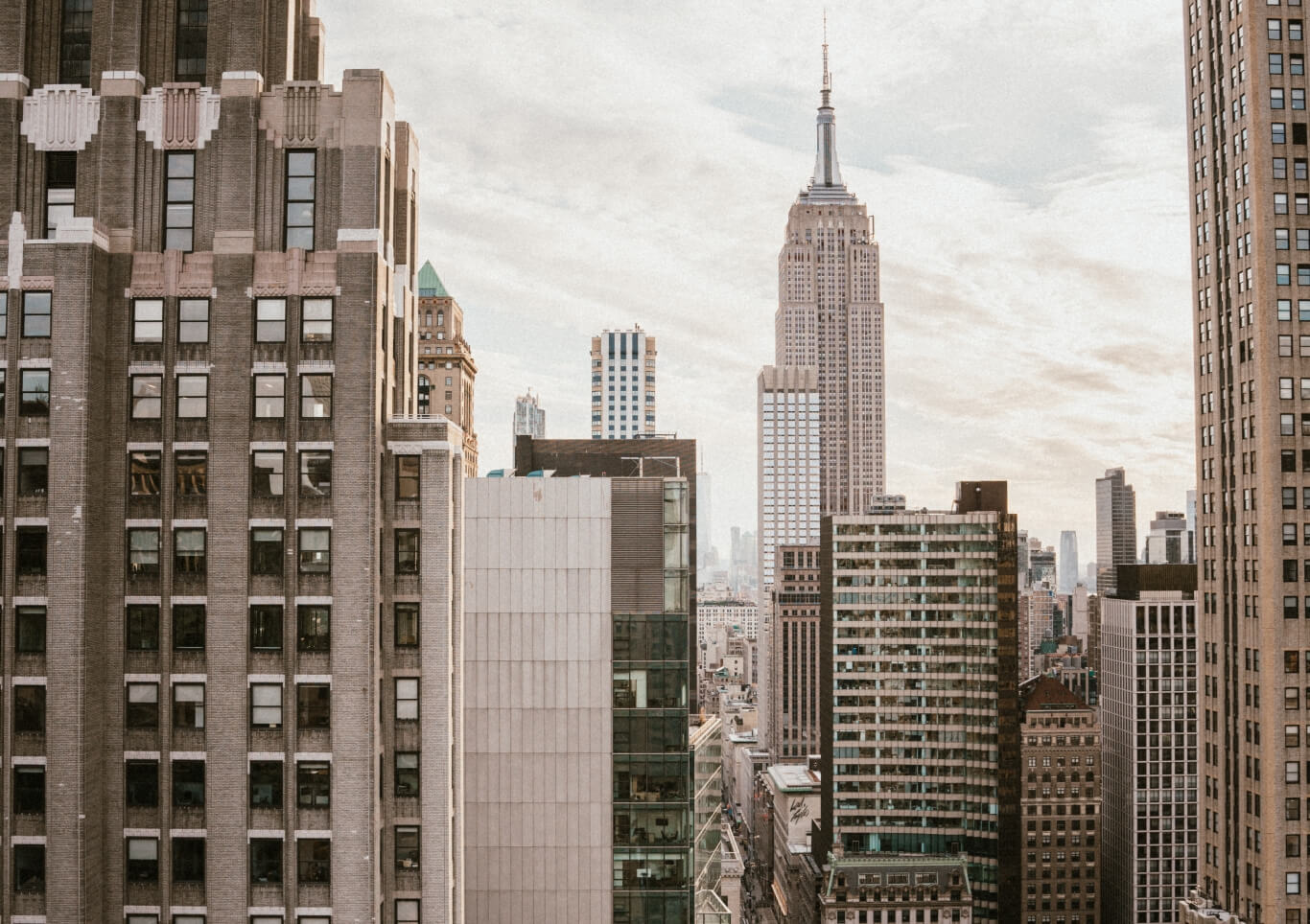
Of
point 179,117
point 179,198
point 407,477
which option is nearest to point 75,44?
point 179,117

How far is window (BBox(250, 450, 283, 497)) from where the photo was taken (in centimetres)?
4691

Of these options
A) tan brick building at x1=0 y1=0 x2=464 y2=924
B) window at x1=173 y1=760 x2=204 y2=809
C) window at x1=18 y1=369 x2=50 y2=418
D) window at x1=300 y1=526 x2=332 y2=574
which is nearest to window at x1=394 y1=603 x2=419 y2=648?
tan brick building at x1=0 y1=0 x2=464 y2=924

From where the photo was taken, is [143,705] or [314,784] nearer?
[314,784]

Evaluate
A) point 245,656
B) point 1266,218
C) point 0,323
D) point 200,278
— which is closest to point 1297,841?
point 1266,218

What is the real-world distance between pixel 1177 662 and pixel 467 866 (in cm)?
14321

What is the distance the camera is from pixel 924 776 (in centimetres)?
18238

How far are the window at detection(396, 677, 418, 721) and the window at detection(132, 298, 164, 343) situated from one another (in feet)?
56.8

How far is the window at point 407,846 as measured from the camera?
48594 millimetres

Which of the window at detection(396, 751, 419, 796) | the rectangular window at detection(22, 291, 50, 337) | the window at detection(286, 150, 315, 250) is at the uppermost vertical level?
the window at detection(286, 150, 315, 250)

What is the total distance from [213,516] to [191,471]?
2.13 metres

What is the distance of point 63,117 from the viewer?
1911 inches

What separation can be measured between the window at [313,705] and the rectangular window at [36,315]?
17510 millimetres

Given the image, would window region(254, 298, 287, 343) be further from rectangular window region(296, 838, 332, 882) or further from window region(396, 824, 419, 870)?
window region(396, 824, 419, 870)

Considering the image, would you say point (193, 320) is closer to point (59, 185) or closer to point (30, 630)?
point (59, 185)
